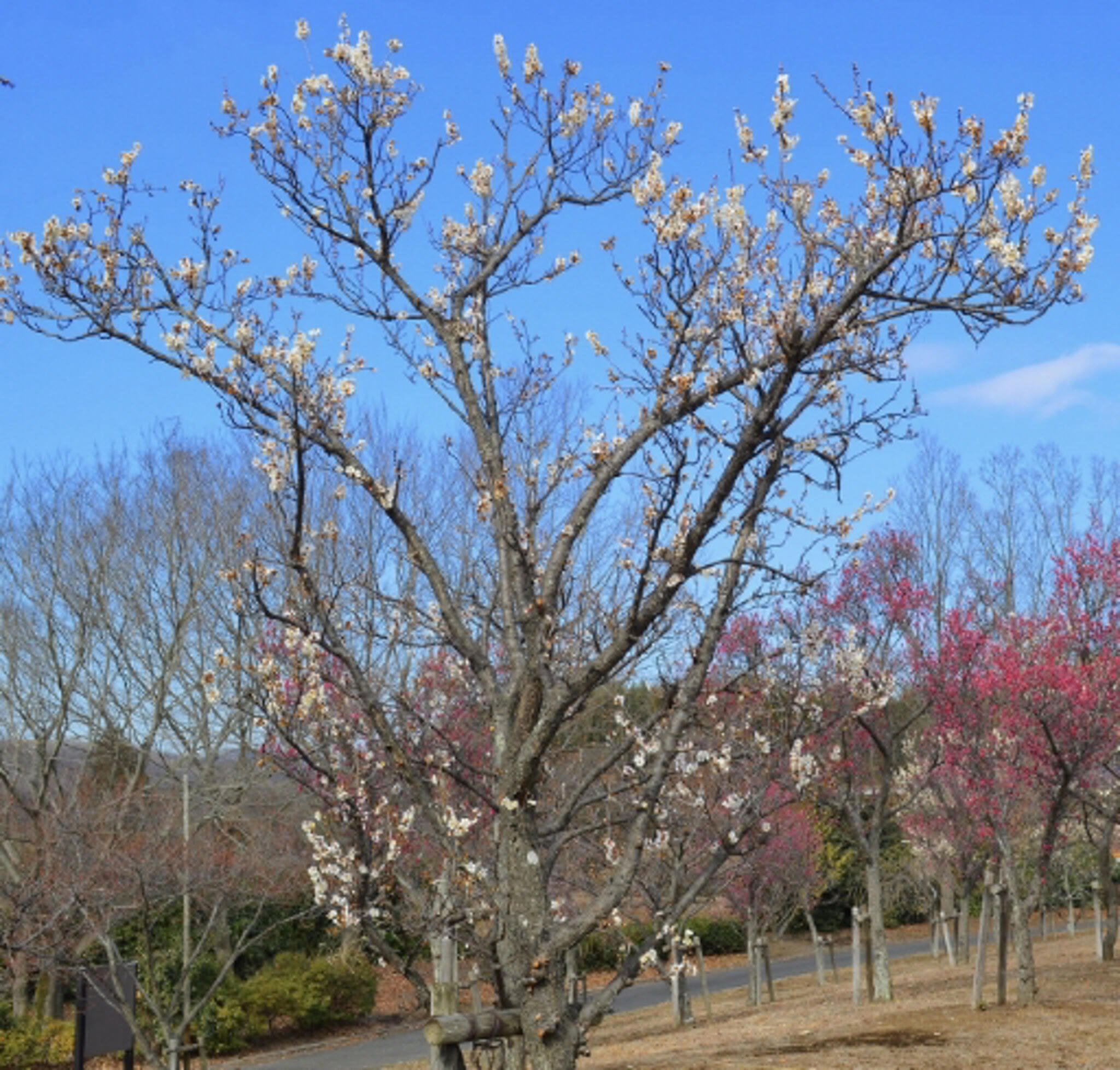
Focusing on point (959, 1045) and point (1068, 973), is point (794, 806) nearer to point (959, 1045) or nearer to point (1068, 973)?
point (1068, 973)

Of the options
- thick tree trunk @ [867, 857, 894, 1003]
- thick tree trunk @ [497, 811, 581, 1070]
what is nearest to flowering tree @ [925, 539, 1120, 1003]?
thick tree trunk @ [867, 857, 894, 1003]

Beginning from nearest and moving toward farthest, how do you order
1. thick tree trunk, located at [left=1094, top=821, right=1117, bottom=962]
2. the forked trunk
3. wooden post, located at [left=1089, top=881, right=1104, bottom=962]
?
1. the forked trunk
2. thick tree trunk, located at [left=1094, top=821, right=1117, bottom=962]
3. wooden post, located at [left=1089, top=881, right=1104, bottom=962]

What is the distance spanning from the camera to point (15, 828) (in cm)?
1973

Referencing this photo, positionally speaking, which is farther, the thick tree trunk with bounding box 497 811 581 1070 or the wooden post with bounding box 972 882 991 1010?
the wooden post with bounding box 972 882 991 1010

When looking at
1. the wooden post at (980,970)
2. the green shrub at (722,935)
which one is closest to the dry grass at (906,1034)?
the wooden post at (980,970)

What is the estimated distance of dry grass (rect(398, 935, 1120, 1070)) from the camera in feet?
30.1

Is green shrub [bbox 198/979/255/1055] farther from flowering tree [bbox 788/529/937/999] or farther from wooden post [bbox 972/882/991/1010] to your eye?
wooden post [bbox 972/882/991/1010]

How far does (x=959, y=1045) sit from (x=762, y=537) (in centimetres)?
618

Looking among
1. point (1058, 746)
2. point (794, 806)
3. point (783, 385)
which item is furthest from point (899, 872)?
A: point (783, 385)

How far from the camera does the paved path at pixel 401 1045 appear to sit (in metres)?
17.5

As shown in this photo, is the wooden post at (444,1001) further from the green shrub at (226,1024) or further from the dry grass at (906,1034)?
the green shrub at (226,1024)

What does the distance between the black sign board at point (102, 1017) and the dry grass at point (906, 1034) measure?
13.2 ft

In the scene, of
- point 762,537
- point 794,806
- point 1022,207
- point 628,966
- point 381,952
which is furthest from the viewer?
point 794,806

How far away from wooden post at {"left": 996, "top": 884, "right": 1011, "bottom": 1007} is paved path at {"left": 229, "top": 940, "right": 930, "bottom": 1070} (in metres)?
6.95
